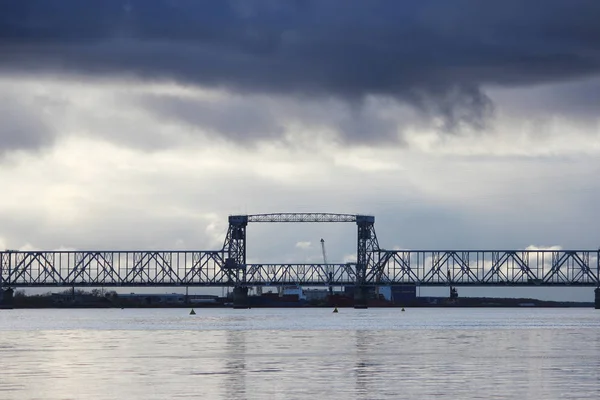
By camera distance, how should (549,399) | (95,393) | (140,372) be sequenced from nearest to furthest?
(549,399), (95,393), (140,372)

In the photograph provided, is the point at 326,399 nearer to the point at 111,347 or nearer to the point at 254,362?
the point at 254,362

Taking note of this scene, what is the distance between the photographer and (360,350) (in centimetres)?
7694

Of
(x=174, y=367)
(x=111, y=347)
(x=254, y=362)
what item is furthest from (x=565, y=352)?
(x=111, y=347)

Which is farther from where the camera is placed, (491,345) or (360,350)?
(491,345)

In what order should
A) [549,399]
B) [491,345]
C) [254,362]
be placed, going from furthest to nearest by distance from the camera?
1. [491,345]
2. [254,362]
3. [549,399]

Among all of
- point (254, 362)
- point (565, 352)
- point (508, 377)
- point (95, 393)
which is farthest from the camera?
point (565, 352)

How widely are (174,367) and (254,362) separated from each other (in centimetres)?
521

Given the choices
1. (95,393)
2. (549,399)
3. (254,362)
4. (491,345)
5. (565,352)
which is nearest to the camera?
(549,399)

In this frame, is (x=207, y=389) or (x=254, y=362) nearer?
(x=207, y=389)

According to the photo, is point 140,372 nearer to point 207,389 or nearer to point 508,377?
point 207,389

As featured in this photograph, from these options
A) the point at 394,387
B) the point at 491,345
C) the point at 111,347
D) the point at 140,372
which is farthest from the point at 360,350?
the point at 394,387

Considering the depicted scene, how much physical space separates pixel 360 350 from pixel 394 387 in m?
27.5

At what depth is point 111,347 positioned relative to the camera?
82.9 m

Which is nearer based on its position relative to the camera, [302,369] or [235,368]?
[302,369]
